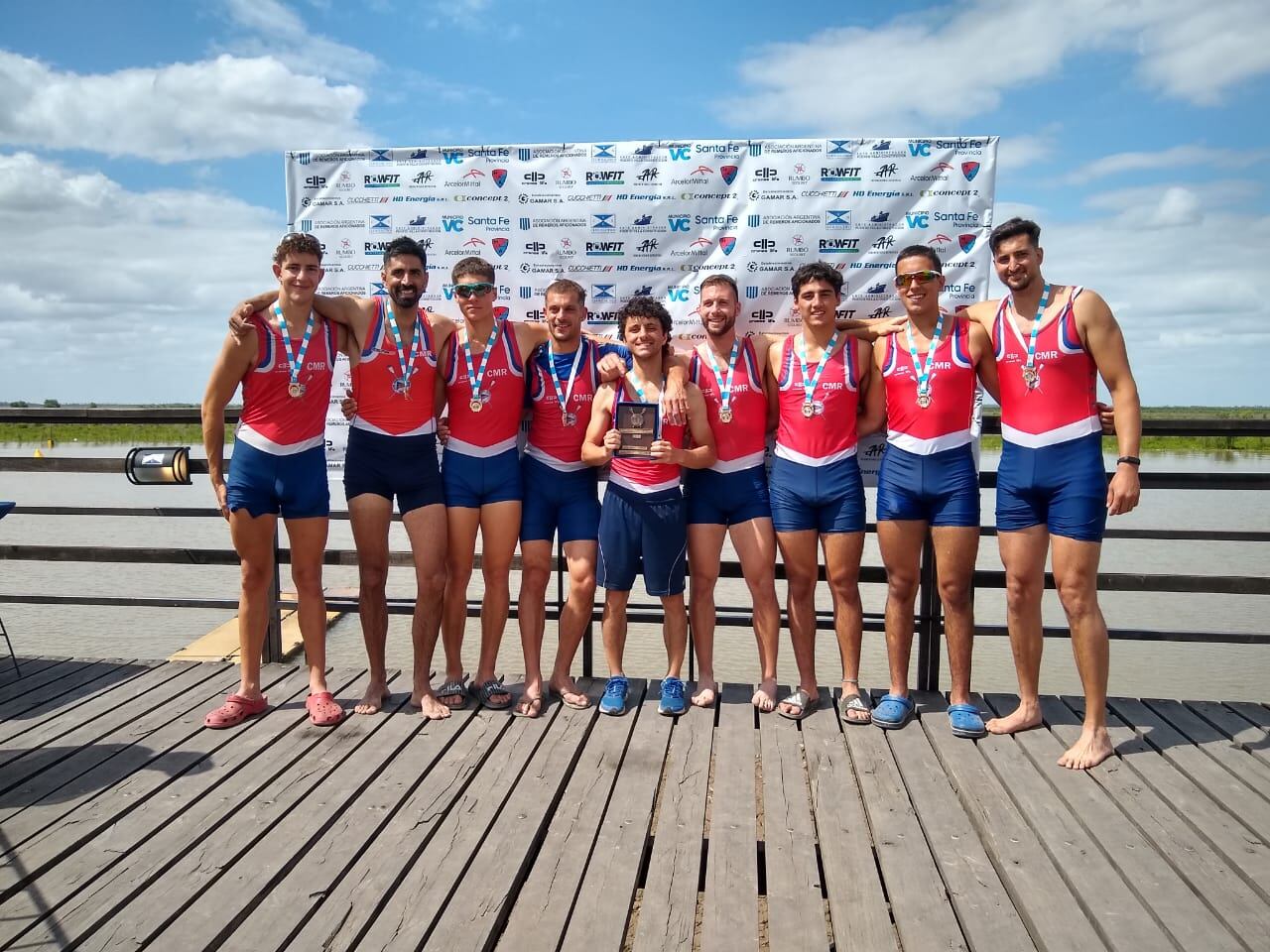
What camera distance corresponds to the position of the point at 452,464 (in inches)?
156

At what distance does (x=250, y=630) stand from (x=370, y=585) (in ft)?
1.84

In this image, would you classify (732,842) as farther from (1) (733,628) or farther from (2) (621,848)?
(1) (733,628)

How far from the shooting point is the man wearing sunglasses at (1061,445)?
3471 millimetres

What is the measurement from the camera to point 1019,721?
12.0 ft

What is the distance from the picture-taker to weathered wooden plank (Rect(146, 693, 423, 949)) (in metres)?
2.29

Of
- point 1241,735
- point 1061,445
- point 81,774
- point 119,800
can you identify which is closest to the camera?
point 119,800

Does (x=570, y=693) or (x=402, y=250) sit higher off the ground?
(x=402, y=250)

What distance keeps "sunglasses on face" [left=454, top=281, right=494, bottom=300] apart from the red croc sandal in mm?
2058

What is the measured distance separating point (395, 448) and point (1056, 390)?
285 centimetres

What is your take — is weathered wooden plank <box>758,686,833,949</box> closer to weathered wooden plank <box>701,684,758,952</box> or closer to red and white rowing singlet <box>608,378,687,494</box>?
weathered wooden plank <box>701,684,758,952</box>

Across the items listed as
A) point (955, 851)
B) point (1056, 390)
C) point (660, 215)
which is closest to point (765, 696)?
point (955, 851)

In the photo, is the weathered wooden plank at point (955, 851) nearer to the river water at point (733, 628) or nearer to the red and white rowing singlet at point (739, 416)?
the red and white rowing singlet at point (739, 416)

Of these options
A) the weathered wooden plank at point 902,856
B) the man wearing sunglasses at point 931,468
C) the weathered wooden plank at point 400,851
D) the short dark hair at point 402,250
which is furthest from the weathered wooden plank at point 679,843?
the short dark hair at point 402,250

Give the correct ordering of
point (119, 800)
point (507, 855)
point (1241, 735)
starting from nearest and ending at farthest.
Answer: point (507, 855), point (119, 800), point (1241, 735)
